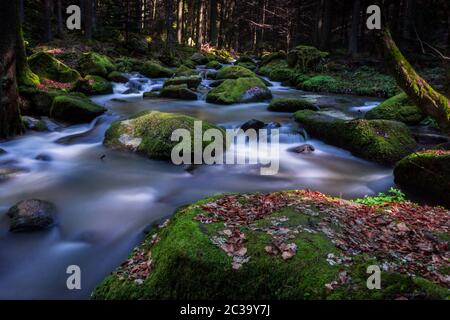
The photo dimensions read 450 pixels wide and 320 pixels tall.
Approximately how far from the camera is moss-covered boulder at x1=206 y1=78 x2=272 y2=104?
1661cm

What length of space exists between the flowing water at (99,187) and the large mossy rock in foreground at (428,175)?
450mm

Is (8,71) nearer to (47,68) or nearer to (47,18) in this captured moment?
(47,68)

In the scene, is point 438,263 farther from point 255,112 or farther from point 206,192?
→ point 255,112

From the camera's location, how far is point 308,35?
1741 inches

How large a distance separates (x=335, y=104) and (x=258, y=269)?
1399cm

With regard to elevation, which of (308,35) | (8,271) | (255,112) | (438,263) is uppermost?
(308,35)

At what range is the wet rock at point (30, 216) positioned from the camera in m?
6.15

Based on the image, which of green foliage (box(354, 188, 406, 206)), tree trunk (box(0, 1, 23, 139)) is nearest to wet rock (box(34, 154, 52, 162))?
tree trunk (box(0, 1, 23, 139))

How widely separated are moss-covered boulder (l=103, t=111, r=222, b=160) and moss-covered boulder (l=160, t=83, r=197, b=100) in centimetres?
673

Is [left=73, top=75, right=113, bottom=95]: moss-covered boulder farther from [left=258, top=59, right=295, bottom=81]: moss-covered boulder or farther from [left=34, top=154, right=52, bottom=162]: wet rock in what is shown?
[left=258, top=59, right=295, bottom=81]: moss-covered boulder

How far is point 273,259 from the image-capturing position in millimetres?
3920

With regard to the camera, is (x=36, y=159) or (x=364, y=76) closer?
(x=36, y=159)

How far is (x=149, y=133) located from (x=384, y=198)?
575cm

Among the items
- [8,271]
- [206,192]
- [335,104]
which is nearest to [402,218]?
[206,192]
